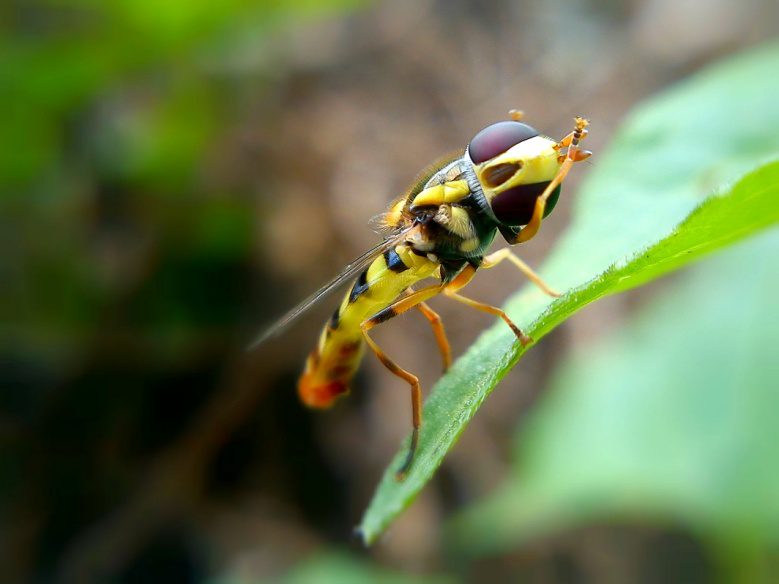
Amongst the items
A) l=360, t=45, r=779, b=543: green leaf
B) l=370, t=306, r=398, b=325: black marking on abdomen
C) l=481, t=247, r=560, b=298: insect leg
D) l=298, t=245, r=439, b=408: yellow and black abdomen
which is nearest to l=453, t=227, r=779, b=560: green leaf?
l=360, t=45, r=779, b=543: green leaf

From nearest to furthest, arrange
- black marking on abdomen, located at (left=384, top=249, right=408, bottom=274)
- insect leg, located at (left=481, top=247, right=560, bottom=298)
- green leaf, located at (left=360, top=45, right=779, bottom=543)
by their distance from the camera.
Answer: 1. green leaf, located at (left=360, top=45, right=779, bottom=543)
2. insect leg, located at (left=481, top=247, right=560, bottom=298)
3. black marking on abdomen, located at (left=384, top=249, right=408, bottom=274)

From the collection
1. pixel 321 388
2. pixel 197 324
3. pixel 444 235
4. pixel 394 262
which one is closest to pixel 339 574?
pixel 197 324

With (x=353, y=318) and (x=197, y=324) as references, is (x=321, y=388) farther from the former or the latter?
(x=197, y=324)

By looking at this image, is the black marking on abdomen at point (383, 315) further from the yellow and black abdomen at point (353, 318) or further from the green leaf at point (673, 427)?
the green leaf at point (673, 427)

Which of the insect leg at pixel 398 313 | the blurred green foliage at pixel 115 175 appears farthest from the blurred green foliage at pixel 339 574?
the insect leg at pixel 398 313

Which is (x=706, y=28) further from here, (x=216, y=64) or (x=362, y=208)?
(x=216, y=64)

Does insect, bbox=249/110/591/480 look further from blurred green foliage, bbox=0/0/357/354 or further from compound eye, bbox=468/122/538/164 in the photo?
blurred green foliage, bbox=0/0/357/354
